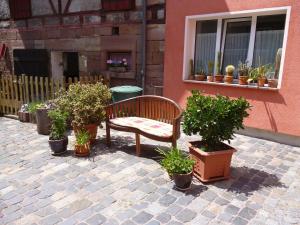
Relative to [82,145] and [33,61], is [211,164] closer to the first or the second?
[82,145]

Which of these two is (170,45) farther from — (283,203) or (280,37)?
(283,203)

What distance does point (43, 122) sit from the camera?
540 cm

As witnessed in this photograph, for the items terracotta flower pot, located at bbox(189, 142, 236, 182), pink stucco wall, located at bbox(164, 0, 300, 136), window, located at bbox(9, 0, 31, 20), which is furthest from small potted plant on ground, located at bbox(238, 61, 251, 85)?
window, located at bbox(9, 0, 31, 20)

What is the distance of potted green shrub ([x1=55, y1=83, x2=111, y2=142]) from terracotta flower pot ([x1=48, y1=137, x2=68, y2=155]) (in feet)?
1.17

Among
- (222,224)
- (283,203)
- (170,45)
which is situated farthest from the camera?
(170,45)

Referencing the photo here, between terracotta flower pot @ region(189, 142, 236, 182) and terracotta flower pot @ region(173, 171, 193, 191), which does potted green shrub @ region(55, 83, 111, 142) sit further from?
terracotta flower pot @ region(173, 171, 193, 191)

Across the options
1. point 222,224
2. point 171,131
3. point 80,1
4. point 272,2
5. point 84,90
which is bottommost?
point 222,224

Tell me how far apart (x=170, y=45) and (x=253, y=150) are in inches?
116

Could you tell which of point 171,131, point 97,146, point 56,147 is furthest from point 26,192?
point 171,131

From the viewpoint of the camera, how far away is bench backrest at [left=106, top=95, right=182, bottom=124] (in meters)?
4.58

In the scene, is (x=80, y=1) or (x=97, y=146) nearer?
(x=97, y=146)

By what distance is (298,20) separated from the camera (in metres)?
4.56

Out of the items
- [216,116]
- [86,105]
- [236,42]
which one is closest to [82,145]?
[86,105]

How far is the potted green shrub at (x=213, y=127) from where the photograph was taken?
3.35 m
